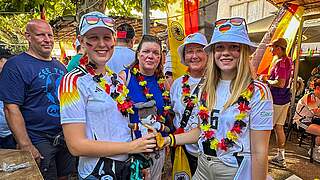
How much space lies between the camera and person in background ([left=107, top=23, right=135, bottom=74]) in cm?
353

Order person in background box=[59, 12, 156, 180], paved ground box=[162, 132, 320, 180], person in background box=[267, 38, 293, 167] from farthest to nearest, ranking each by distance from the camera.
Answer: person in background box=[267, 38, 293, 167], paved ground box=[162, 132, 320, 180], person in background box=[59, 12, 156, 180]

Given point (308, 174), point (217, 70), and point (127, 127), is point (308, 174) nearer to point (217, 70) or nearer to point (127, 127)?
point (217, 70)

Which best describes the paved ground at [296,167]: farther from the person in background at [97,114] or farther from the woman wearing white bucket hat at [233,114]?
the person in background at [97,114]

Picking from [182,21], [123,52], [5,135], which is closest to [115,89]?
[123,52]

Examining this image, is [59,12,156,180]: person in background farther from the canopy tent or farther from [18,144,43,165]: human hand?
the canopy tent

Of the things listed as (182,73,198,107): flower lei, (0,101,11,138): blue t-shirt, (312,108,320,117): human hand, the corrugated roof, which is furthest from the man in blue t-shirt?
the corrugated roof

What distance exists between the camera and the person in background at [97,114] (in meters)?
1.69

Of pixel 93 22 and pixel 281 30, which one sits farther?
pixel 281 30

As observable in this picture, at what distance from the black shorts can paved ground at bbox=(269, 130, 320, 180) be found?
3.05 metres

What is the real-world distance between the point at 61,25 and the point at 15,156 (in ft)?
25.0

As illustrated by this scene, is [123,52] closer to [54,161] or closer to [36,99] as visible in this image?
[36,99]

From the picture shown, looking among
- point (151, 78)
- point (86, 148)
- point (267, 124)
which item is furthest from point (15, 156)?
point (267, 124)

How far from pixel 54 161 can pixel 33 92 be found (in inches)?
26.0

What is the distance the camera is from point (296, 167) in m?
4.90
